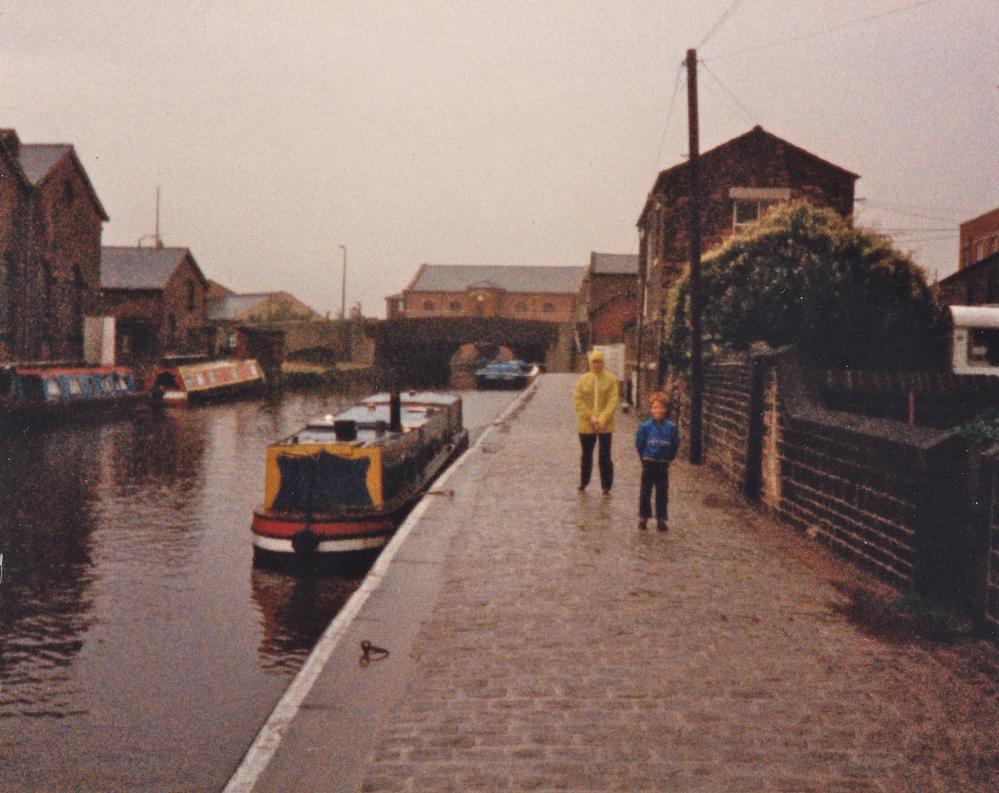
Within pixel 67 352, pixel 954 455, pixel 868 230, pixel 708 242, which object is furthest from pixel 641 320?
pixel 954 455

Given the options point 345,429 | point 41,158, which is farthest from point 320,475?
point 41,158

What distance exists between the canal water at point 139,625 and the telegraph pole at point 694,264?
24.8 feet

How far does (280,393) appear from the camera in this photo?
2056 inches

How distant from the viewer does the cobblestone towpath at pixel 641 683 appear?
463 centimetres

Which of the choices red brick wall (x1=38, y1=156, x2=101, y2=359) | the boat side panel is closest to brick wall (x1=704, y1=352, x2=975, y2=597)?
the boat side panel

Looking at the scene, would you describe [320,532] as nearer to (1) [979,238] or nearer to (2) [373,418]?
(2) [373,418]

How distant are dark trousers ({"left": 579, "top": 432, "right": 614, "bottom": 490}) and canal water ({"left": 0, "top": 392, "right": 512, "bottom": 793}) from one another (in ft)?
11.1

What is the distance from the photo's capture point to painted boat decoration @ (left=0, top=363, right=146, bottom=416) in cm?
3073

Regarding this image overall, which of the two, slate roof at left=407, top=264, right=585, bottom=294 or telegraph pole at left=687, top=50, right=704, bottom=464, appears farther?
slate roof at left=407, top=264, right=585, bottom=294

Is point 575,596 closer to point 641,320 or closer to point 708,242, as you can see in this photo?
point 708,242

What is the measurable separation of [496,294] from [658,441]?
10119cm

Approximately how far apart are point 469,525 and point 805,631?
4806 mm

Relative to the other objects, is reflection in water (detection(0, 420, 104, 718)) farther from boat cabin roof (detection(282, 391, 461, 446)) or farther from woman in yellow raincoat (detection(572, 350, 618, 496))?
woman in yellow raincoat (detection(572, 350, 618, 496))

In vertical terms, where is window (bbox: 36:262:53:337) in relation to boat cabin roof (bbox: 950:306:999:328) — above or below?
above
